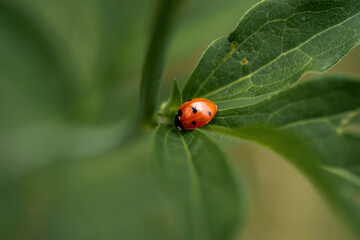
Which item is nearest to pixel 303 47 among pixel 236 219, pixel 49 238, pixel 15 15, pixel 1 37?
pixel 236 219

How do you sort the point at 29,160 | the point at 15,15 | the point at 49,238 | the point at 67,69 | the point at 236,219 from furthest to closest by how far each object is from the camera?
the point at 49,238 → the point at 29,160 → the point at 67,69 → the point at 15,15 → the point at 236,219

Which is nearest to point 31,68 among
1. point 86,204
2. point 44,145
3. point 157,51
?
point 44,145

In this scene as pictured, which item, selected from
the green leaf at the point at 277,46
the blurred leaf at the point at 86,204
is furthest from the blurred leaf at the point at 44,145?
the green leaf at the point at 277,46

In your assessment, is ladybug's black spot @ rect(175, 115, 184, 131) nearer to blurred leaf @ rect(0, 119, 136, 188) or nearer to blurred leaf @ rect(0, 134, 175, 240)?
blurred leaf @ rect(0, 119, 136, 188)

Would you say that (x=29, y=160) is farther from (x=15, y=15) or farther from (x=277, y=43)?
(x=277, y=43)

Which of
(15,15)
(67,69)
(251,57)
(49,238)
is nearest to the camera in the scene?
(251,57)

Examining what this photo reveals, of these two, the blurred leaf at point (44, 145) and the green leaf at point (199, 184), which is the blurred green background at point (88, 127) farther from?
the green leaf at point (199, 184)

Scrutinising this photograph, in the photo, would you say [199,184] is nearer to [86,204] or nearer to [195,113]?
[195,113]
